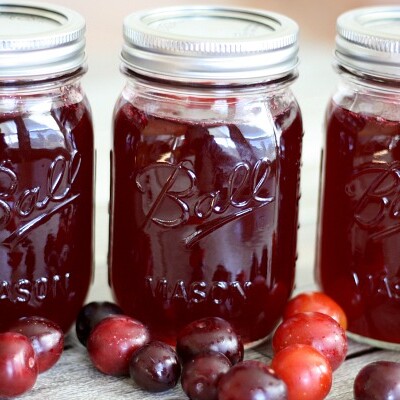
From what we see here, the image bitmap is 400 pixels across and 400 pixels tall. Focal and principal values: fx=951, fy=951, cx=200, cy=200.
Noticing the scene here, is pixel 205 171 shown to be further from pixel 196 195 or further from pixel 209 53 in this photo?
pixel 209 53

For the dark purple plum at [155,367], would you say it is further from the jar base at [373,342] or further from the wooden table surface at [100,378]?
the jar base at [373,342]

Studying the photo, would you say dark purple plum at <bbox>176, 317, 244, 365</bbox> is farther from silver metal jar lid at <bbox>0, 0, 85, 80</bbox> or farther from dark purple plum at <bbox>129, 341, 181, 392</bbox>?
silver metal jar lid at <bbox>0, 0, 85, 80</bbox>

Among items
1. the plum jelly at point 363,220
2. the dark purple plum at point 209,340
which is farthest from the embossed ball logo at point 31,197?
the plum jelly at point 363,220

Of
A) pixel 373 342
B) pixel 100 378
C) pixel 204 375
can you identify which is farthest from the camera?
pixel 373 342

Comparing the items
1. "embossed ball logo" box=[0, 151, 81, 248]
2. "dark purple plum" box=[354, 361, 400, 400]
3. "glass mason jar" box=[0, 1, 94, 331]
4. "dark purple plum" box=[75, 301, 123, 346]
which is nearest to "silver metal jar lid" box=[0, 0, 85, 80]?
"glass mason jar" box=[0, 1, 94, 331]

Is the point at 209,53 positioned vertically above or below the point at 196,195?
above

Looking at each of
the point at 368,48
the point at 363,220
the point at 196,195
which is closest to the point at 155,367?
the point at 196,195

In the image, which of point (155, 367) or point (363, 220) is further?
point (363, 220)

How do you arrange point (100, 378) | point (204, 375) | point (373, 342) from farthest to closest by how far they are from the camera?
point (373, 342)
point (100, 378)
point (204, 375)
